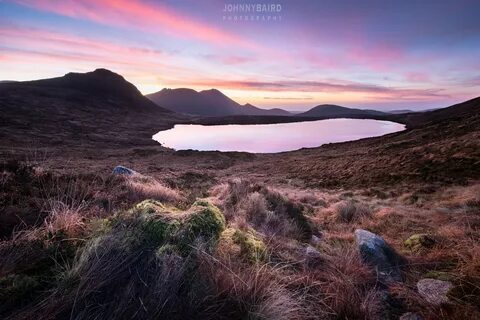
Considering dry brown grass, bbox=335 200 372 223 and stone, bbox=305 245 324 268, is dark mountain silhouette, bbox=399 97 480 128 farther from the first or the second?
stone, bbox=305 245 324 268

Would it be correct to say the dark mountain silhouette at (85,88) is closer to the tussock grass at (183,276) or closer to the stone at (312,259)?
the tussock grass at (183,276)

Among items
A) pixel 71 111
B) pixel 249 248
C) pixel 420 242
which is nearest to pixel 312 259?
pixel 249 248

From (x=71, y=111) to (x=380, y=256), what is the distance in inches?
5594

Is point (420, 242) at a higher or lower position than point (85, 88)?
lower

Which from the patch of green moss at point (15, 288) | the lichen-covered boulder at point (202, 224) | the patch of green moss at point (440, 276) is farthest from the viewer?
the patch of green moss at point (440, 276)

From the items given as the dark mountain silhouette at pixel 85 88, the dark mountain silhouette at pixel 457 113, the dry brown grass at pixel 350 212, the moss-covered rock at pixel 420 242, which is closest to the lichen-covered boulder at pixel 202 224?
the moss-covered rock at pixel 420 242

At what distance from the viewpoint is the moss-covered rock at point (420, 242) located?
21.8ft

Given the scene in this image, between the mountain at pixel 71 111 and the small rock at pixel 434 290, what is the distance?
2872 inches

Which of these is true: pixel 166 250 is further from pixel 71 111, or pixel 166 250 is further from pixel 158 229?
pixel 71 111

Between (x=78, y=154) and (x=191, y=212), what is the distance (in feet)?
193

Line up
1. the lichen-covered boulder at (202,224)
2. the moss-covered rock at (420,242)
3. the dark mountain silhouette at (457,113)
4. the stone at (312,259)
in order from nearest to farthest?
the lichen-covered boulder at (202,224), the stone at (312,259), the moss-covered rock at (420,242), the dark mountain silhouette at (457,113)

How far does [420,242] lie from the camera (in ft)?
22.4

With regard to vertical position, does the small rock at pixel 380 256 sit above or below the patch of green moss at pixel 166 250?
below

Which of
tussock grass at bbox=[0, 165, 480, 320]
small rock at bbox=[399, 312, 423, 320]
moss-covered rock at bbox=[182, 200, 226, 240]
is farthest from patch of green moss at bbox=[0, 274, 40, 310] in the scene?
small rock at bbox=[399, 312, 423, 320]
